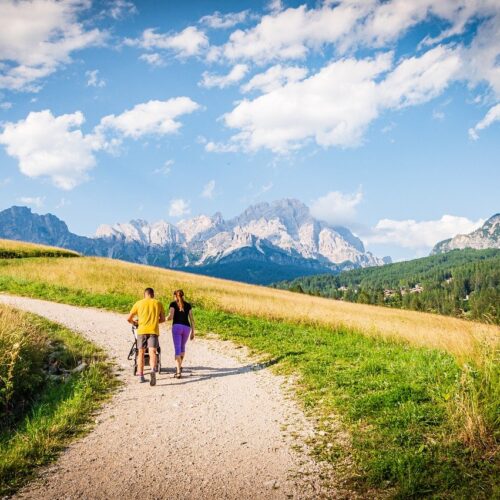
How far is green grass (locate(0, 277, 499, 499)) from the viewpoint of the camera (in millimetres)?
5754

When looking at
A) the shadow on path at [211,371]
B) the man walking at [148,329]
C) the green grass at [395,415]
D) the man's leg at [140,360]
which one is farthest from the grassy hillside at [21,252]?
the green grass at [395,415]

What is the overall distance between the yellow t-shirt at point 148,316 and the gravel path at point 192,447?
59.4 inches

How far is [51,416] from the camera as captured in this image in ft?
28.0

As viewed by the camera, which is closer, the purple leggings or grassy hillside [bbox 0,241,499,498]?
grassy hillside [bbox 0,241,499,498]

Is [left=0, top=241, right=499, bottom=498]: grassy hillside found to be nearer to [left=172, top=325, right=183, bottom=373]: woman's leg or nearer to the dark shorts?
[left=172, top=325, right=183, bottom=373]: woman's leg

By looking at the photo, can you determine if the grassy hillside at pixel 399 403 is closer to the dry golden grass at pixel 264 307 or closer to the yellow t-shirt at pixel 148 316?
the dry golden grass at pixel 264 307

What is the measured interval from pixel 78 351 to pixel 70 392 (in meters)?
3.73

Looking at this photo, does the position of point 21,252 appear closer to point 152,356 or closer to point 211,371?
point 211,371

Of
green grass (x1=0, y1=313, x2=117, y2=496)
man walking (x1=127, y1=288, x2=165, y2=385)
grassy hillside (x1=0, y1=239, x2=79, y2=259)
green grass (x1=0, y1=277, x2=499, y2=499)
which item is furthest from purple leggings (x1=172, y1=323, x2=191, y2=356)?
grassy hillside (x1=0, y1=239, x2=79, y2=259)

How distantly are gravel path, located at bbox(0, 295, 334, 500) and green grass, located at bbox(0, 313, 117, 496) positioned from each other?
12.3 inches

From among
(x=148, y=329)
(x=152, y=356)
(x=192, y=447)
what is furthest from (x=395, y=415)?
(x=148, y=329)

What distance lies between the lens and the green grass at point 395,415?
5754 mm

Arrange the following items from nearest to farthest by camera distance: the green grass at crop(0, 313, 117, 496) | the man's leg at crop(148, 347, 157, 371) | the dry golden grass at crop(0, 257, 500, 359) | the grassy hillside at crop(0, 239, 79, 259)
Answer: the green grass at crop(0, 313, 117, 496), the man's leg at crop(148, 347, 157, 371), the dry golden grass at crop(0, 257, 500, 359), the grassy hillside at crop(0, 239, 79, 259)

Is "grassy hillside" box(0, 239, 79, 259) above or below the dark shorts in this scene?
above
